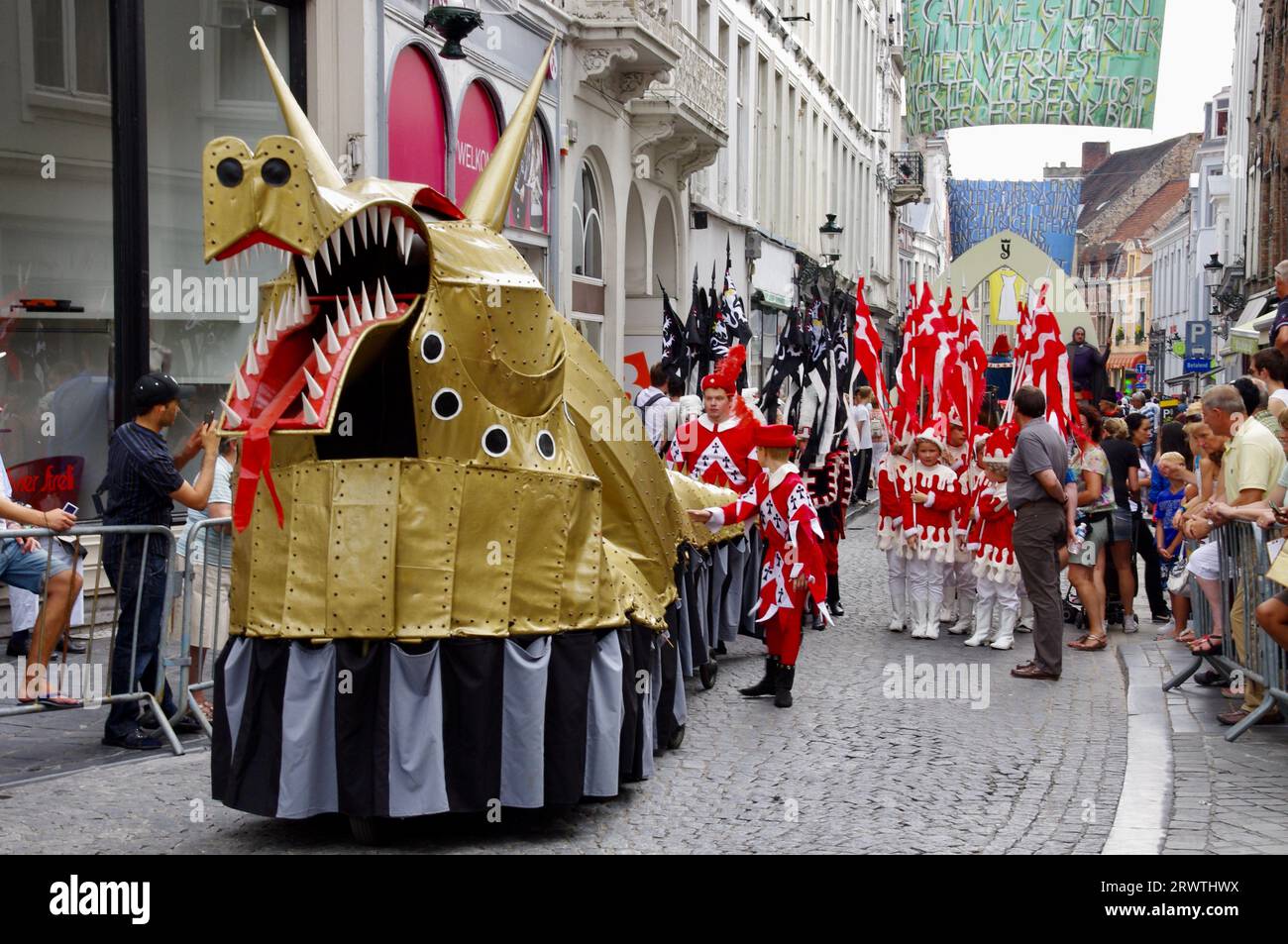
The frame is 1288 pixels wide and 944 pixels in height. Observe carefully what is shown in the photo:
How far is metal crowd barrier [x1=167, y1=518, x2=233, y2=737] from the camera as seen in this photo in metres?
8.01

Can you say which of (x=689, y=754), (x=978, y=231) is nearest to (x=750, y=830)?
(x=689, y=754)

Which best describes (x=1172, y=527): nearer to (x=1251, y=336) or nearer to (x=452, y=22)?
(x=1251, y=336)

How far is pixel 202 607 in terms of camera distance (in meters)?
8.03

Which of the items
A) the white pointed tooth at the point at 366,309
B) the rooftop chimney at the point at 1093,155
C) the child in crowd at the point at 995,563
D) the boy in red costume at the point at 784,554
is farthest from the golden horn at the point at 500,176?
the rooftop chimney at the point at 1093,155

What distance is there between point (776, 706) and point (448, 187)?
889 centimetres

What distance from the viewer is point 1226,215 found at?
192 ft

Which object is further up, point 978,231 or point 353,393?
point 978,231

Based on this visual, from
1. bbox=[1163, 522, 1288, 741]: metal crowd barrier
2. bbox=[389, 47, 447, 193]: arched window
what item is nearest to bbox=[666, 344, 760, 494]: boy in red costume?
bbox=[1163, 522, 1288, 741]: metal crowd barrier

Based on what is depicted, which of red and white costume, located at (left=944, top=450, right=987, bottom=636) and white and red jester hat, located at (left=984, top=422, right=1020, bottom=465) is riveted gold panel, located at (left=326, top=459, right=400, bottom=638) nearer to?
red and white costume, located at (left=944, top=450, right=987, bottom=636)

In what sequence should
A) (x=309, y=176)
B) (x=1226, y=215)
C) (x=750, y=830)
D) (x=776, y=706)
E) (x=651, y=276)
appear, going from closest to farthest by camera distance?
(x=309, y=176) → (x=750, y=830) → (x=776, y=706) → (x=651, y=276) → (x=1226, y=215)

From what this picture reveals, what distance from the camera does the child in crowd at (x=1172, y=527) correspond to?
36.2 ft

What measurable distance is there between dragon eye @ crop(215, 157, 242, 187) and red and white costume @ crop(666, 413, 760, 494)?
5.63m

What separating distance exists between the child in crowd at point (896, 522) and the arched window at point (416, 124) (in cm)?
553

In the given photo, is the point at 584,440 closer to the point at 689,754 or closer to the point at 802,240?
the point at 689,754
